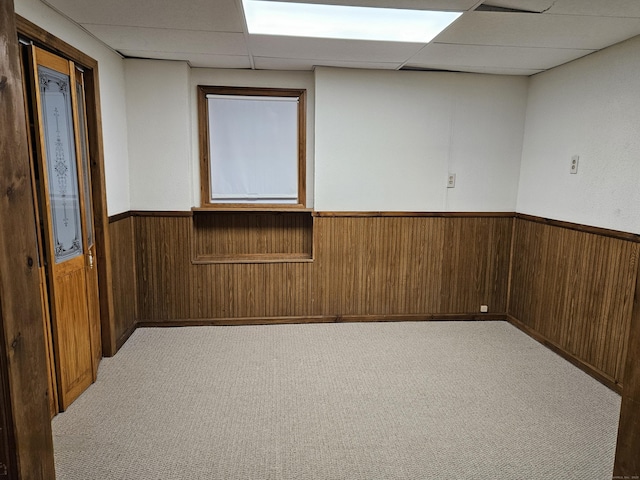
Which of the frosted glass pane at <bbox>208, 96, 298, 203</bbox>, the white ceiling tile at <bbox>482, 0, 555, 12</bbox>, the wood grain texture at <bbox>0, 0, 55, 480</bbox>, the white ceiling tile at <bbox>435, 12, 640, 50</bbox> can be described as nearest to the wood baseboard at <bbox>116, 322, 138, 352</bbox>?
the frosted glass pane at <bbox>208, 96, 298, 203</bbox>

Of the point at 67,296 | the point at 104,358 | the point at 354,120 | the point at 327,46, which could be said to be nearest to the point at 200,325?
the point at 104,358

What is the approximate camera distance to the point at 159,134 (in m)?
3.53

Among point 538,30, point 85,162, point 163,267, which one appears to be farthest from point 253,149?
point 538,30

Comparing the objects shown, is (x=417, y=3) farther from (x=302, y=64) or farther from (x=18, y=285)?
(x=18, y=285)

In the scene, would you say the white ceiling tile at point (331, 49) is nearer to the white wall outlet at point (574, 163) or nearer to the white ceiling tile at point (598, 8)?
the white ceiling tile at point (598, 8)

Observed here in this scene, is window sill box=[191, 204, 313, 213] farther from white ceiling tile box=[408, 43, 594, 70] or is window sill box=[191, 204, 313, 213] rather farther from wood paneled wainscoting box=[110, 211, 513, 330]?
white ceiling tile box=[408, 43, 594, 70]

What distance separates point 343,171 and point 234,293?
150cm

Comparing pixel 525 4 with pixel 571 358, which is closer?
pixel 525 4

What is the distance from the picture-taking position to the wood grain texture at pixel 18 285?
1072 millimetres

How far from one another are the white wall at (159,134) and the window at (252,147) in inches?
8.9

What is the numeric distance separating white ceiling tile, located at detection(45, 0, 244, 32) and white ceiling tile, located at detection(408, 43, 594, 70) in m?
1.41

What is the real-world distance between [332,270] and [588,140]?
2.27 metres

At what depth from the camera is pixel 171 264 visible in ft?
12.1

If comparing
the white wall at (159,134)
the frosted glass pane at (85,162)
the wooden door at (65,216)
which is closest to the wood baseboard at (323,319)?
the wooden door at (65,216)
